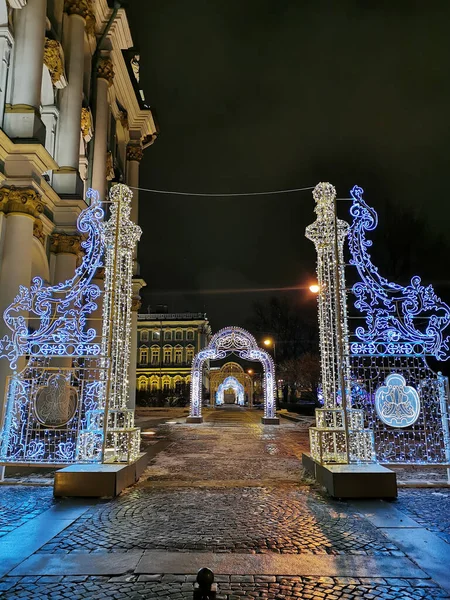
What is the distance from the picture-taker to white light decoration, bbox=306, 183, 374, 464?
8.74 m

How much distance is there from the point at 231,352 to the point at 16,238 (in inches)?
624

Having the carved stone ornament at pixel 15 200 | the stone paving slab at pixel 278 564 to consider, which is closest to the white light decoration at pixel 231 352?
the carved stone ornament at pixel 15 200

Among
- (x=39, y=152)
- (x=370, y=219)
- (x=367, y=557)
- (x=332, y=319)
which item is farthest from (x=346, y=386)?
(x=39, y=152)

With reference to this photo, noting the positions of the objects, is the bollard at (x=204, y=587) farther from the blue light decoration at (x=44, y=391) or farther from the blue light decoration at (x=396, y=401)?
the blue light decoration at (x=396, y=401)

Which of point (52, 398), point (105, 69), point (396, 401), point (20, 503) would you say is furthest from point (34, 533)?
point (105, 69)

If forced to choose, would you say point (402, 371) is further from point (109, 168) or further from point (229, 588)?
point (109, 168)

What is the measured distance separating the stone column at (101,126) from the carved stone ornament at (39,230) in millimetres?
6500

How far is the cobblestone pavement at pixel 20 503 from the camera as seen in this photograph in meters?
6.24

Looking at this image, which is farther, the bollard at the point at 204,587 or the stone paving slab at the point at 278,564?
the stone paving slab at the point at 278,564

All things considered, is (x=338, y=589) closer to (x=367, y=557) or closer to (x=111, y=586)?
(x=367, y=557)

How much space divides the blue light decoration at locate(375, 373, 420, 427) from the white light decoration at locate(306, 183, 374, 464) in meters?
0.45

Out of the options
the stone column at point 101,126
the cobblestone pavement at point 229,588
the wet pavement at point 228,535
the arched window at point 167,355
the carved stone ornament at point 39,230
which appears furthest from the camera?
the arched window at point 167,355

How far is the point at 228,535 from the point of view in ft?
18.9

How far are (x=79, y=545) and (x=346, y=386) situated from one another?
5835 millimetres
